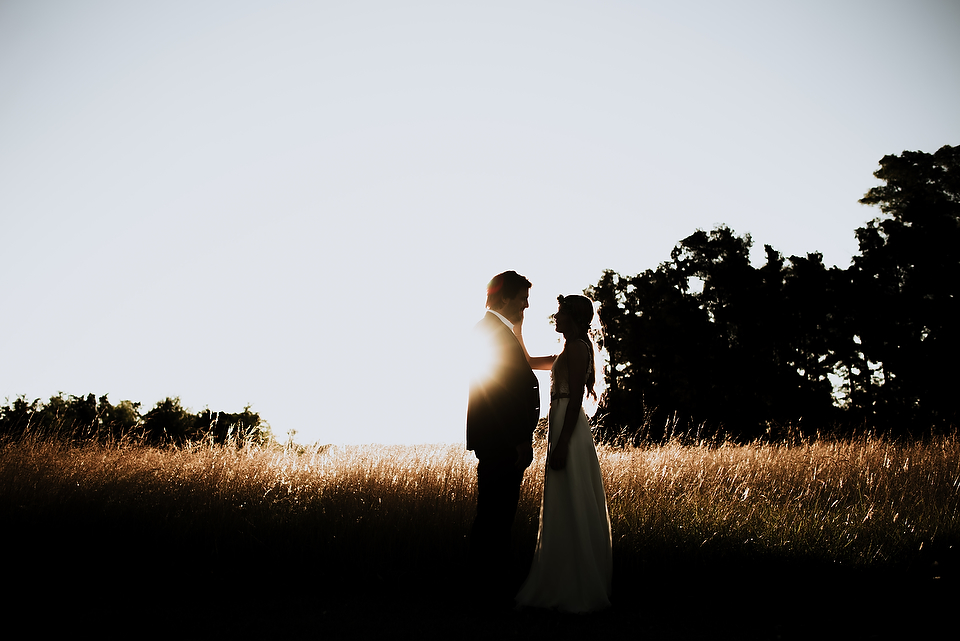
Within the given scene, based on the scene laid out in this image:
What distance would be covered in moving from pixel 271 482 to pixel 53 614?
266cm

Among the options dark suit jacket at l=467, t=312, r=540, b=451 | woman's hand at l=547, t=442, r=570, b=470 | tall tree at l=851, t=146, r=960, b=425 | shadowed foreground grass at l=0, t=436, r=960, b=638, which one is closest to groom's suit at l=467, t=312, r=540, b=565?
dark suit jacket at l=467, t=312, r=540, b=451

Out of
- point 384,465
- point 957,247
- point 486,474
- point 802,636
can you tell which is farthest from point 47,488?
point 957,247

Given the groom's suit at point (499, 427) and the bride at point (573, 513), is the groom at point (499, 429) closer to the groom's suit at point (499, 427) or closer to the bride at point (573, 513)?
the groom's suit at point (499, 427)

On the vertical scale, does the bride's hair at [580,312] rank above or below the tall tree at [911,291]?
below

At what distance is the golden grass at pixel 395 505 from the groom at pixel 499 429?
1563mm

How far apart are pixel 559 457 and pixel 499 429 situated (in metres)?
0.56

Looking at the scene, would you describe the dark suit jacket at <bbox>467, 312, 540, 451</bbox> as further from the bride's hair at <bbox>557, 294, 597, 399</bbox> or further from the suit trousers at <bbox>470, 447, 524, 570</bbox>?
the bride's hair at <bbox>557, 294, 597, 399</bbox>

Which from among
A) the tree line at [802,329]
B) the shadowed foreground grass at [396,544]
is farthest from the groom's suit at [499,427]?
the tree line at [802,329]

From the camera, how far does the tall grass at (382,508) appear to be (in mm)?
5805

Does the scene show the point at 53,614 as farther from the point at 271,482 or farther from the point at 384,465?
the point at 384,465

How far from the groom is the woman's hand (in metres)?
0.21

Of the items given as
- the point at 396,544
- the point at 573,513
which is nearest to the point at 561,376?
the point at 573,513

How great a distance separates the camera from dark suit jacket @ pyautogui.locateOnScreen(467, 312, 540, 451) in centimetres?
434

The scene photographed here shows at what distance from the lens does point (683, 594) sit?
5.11 metres
